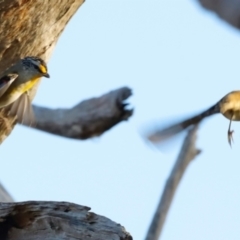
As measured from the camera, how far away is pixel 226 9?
228cm

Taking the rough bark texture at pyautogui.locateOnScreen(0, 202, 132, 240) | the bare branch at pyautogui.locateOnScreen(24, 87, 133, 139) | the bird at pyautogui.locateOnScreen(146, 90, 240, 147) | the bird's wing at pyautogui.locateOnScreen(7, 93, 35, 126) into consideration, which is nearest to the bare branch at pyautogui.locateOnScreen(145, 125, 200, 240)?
the bare branch at pyautogui.locateOnScreen(24, 87, 133, 139)

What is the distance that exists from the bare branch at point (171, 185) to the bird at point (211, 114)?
793 millimetres

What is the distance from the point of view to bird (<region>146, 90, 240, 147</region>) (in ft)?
7.62

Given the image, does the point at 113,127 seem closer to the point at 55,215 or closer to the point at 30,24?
the point at 30,24

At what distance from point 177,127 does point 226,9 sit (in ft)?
1.18

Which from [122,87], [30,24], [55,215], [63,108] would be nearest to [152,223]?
[122,87]

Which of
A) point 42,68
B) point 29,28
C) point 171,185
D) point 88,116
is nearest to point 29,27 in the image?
point 29,28

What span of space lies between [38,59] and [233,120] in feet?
2.27

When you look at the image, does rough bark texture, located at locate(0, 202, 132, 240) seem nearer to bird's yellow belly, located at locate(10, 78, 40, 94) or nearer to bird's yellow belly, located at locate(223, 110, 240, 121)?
bird's yellow belly, located at locate(223, 110, 240, 121)

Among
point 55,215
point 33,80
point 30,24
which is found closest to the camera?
point 55,215

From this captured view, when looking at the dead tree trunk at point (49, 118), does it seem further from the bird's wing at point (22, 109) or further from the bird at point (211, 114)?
the bird at point (211, 114)

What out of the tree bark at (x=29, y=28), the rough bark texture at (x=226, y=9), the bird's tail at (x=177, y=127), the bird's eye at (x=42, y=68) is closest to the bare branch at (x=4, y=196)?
the tree bark at (x=29, y=28)

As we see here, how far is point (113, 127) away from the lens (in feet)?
11.7

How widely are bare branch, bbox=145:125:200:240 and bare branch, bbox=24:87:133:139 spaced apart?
0.31 metres
